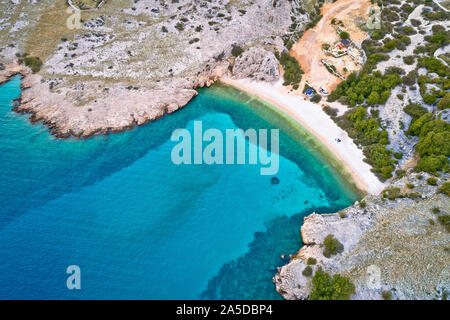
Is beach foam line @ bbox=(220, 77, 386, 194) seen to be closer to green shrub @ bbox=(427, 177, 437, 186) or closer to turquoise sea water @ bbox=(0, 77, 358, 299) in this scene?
turquoise sea water @ bbox=(0, 77, 358, 299)

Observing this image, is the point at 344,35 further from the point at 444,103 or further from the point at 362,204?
the point at 362,204

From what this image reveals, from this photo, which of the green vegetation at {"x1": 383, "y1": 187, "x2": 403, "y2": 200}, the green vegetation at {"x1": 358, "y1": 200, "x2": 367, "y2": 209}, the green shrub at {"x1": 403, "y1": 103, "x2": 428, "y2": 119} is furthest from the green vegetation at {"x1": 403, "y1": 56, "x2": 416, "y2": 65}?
the green vegetation at {"x1": 358, "y1": 200, "x2": 367, "y2": 209}

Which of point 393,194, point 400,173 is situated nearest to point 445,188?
point 400,173

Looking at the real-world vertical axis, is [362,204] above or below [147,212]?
above

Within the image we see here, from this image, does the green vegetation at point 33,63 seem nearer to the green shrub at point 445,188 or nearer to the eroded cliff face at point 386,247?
the eroded cliff face at point 386,247

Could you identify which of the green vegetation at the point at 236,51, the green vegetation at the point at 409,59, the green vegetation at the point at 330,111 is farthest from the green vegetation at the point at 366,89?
the green vegetation at the point at 236,51
